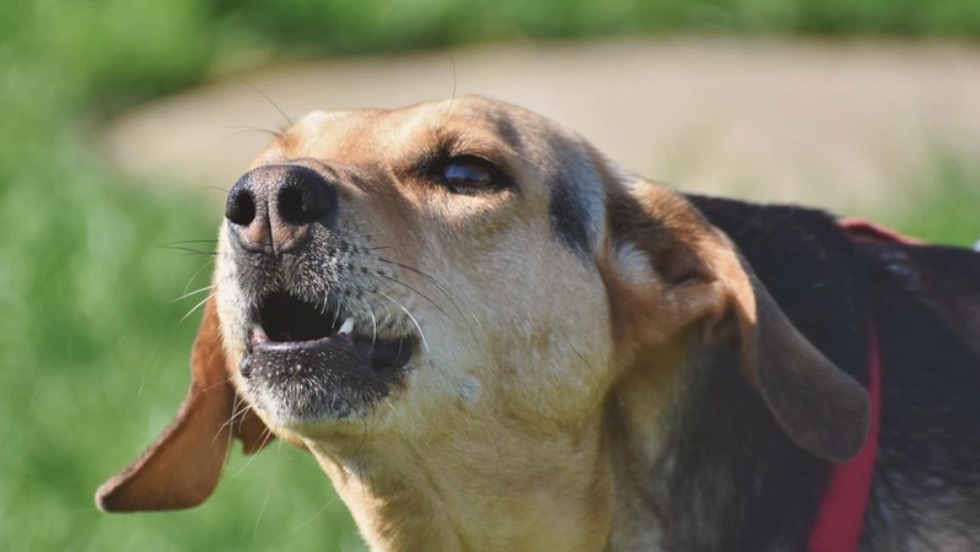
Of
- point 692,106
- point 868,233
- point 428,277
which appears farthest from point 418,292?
point 692,106

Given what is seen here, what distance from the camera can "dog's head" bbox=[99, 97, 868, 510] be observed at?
4.22 meters

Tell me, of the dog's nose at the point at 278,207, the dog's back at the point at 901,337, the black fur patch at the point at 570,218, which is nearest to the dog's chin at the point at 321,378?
the dog's nose at the point at 278,207

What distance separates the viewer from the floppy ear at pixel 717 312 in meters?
4.27

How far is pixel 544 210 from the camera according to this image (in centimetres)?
466

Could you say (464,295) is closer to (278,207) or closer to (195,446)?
(278,207)

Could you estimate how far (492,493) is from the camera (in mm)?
4570

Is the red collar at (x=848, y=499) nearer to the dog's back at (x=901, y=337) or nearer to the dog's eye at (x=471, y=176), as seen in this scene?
the dog's back at (x=901, y=337)

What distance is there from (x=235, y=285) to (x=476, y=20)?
7.43 m

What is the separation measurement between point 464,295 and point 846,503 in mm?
1023

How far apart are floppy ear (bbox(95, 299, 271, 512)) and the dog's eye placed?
81 cm

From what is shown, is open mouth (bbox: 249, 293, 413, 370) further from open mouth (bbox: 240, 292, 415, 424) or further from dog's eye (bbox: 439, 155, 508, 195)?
dog's eye (bbox: 439, 155, 508, 195)

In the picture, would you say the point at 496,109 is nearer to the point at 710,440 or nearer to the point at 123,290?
the point at 710,440

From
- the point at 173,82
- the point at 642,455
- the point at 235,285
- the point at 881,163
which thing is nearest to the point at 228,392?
the point at 235,285

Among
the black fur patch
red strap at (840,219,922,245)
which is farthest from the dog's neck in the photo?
red strap at (840,219,922,245)
